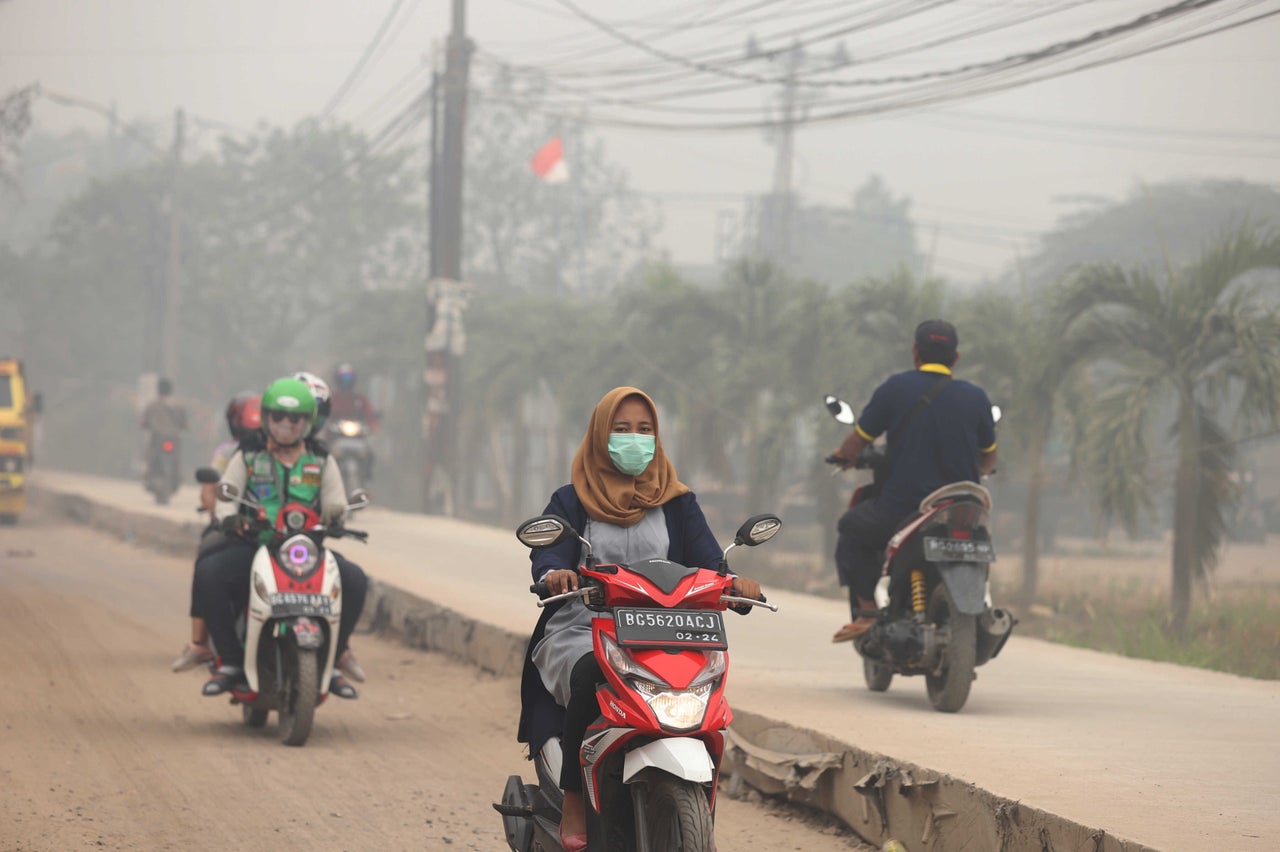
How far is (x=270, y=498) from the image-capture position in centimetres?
862

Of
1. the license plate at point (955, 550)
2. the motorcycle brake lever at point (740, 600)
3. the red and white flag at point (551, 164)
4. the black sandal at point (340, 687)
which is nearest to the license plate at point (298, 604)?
the black sandal at point (340, 687)

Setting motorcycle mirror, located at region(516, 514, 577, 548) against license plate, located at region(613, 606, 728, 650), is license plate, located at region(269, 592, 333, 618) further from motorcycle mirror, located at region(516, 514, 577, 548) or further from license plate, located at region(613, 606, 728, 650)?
license plate, located at region(613, 606, 728, 650)

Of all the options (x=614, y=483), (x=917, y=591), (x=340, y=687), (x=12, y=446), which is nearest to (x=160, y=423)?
(x=12, y=446)

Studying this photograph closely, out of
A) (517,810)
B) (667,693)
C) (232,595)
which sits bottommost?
(517,810)

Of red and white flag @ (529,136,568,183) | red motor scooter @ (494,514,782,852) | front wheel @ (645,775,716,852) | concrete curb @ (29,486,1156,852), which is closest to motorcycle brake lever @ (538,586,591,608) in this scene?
red motor scooter @ (494,514,782,852)

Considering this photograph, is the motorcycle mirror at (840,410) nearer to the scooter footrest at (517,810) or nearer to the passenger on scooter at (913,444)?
the passenger on scooter at (913,444)

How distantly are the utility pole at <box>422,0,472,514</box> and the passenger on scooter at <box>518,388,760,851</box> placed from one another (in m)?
22.2

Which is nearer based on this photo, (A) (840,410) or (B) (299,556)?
(B) (299,556)

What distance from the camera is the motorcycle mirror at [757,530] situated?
15.8 ft

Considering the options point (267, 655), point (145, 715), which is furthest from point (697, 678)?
point (145, 715)

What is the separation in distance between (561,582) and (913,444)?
406cm

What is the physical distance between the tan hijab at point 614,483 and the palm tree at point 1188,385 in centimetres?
1087

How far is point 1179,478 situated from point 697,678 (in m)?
12.3

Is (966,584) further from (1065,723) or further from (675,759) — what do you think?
(675,759)
